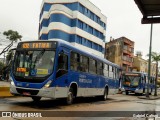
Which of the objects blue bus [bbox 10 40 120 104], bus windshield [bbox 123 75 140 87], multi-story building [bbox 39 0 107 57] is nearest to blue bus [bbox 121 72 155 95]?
bus windshield [bbox 123 75 140 87]

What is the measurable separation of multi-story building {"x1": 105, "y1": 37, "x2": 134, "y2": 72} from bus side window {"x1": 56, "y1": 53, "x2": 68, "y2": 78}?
67143 millimetres

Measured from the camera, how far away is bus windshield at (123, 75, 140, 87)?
3862cm

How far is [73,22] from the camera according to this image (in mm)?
53281

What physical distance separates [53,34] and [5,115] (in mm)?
40464

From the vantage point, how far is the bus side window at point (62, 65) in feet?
47.1

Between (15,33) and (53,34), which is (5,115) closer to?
(53,34)

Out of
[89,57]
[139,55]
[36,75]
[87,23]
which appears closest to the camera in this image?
[36,75]

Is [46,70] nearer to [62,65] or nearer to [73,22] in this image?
[62,65]

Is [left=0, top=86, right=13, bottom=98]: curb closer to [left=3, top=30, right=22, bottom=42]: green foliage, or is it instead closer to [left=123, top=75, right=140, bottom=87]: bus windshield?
[left=123, top=75, right=140, bottom=87]: bus windshield

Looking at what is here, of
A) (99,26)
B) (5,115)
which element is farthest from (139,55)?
(5,115)

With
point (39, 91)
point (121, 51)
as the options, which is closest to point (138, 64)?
point (121, 51)

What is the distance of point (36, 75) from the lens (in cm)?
1390

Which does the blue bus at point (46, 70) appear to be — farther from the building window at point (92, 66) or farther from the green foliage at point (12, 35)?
the green foliage at point (12, 35)

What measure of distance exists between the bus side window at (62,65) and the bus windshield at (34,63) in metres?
0.39
